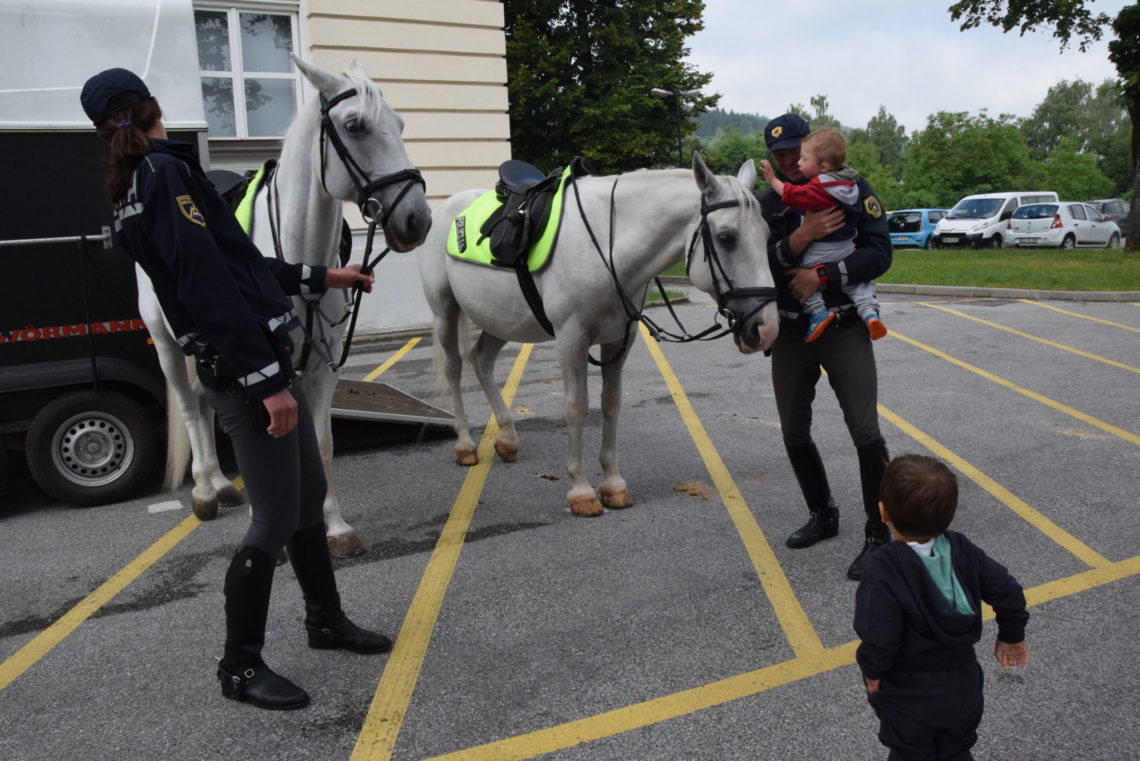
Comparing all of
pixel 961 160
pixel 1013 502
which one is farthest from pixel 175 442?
pixel 961 160

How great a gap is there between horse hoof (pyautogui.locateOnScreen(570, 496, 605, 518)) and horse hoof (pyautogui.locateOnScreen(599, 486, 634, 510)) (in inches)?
5.6

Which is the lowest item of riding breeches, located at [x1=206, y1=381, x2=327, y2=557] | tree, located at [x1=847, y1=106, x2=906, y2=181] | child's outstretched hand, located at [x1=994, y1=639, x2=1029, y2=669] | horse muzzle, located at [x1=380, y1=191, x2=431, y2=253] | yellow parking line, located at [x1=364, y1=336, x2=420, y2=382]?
yellow parking line, located at [x1=364, y1=336, x2=420, y2=382]

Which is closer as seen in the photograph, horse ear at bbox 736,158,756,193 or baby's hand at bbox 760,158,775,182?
baby's hand at bbox 760,158,775,182

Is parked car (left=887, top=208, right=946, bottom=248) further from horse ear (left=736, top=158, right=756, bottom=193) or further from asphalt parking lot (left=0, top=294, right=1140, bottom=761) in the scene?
horse ear (left=736, top=158, right=756, bottom=193)

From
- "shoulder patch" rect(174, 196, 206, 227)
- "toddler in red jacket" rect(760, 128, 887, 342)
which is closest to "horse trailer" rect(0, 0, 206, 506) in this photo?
"shoulder patch" rect(174, 196, 206, 227)

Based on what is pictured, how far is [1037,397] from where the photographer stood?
23.7 ft

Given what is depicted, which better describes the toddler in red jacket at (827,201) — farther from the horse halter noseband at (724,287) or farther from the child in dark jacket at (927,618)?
the child in dark jacket at (927,618)

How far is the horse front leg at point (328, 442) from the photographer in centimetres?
419

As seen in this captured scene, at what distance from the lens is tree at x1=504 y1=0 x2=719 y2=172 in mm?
25234

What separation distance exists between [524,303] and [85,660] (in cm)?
286

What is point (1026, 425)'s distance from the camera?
6398 mm

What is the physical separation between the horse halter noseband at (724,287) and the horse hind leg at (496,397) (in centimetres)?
239

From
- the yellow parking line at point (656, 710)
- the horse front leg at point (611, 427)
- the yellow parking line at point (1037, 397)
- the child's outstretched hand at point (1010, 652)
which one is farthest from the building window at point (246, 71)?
the child's outstretched hand at point (1010, 652)

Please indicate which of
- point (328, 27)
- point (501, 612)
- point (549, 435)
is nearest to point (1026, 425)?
point (549, 435)
